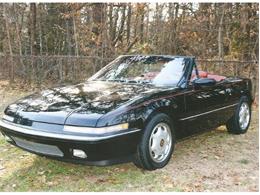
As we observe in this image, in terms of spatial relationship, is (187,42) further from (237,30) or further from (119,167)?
(119,167)

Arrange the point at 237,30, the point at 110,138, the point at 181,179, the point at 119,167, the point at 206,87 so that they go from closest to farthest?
the point at 110,138 → the point at 181,179 → the point at 119,167 → the point at 206,87 → the point at 237,30

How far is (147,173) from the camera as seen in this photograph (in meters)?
5.00

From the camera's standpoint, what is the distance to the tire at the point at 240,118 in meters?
7.06

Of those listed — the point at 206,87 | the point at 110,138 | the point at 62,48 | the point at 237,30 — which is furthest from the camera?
the point at 62,48

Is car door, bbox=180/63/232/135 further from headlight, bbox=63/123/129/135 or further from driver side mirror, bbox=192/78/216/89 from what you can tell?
headlight, bbox=63/123/129/135

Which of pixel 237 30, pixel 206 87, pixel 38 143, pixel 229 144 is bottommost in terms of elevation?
pixel 229 144

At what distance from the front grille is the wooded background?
6964 mm

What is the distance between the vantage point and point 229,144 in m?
6.51

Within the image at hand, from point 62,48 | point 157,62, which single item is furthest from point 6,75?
point 157,62

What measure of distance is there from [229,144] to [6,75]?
952 cm

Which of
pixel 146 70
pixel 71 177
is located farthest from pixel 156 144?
pixel 146 70

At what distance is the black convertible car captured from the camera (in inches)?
177

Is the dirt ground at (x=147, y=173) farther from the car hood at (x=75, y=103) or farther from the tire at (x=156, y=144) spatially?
the car hood at (x=75, y=103)

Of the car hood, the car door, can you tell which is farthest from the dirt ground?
the car hood
